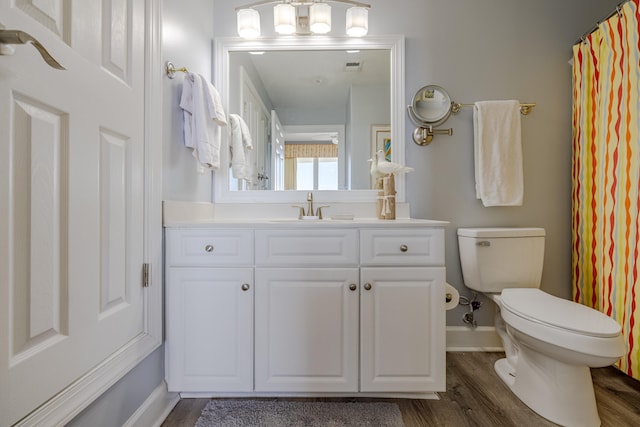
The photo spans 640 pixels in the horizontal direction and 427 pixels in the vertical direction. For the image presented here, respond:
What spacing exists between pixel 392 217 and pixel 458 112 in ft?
2.70

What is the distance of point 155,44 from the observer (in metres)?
1.16

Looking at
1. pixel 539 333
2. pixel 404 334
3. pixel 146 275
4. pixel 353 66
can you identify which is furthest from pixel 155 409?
pixel 353 66

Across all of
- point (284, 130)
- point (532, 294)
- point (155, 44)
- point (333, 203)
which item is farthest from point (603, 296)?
point (155, 44)

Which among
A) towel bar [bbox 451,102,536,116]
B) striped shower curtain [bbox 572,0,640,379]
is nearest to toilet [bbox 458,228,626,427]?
striped shower curtain [bbox 572,0,640,379]

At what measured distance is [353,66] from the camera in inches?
71.9

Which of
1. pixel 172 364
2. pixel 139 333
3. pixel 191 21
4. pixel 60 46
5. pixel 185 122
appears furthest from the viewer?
pixel 191 21

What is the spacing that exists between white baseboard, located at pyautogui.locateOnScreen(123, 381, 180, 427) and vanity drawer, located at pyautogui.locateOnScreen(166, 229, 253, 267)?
0.53m

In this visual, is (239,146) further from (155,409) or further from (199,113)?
(155,409)

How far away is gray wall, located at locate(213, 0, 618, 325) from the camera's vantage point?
180 cm

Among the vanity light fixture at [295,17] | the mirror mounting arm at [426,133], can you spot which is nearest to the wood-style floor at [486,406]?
the mirror mounting arm at [426,133]

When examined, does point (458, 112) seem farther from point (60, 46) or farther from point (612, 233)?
point (60, 46)

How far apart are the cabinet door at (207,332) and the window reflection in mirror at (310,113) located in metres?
0.76

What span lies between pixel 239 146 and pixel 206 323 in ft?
3.45

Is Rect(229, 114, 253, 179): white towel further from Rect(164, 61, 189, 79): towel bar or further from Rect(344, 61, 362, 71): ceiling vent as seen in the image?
Rect(344, 61, 362, 71): ceiling vent
